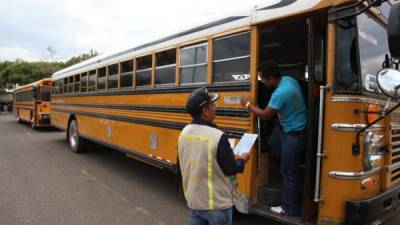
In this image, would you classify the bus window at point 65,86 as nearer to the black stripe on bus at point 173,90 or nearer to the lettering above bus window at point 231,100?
the black stripe on bus at point 173,90

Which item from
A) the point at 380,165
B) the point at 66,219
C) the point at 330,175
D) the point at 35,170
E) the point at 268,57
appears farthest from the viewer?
the point at 35,170

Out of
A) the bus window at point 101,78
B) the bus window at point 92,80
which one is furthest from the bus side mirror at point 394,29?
the bus window at point 92,80

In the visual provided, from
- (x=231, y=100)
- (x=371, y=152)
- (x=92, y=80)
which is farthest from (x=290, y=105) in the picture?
(x=92, y=80)

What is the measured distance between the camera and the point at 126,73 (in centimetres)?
735

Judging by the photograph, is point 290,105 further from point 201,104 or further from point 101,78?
point 101,78

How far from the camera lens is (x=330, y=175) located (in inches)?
139

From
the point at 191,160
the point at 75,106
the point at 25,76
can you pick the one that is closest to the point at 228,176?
the point at 191,160

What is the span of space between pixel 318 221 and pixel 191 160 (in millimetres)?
1609

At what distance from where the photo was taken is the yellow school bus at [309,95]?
3.49 metres

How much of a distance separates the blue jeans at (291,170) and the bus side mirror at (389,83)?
1068mm

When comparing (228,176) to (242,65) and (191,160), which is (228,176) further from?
(242,65)

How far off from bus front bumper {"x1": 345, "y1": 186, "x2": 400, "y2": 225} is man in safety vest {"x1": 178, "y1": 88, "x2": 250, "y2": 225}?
51.4 inches

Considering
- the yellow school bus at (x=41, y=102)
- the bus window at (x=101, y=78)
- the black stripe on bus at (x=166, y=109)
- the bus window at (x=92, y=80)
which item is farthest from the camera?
the yellow school bus at (x=41, y=102)

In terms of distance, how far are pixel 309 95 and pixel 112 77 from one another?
16.9 ft
